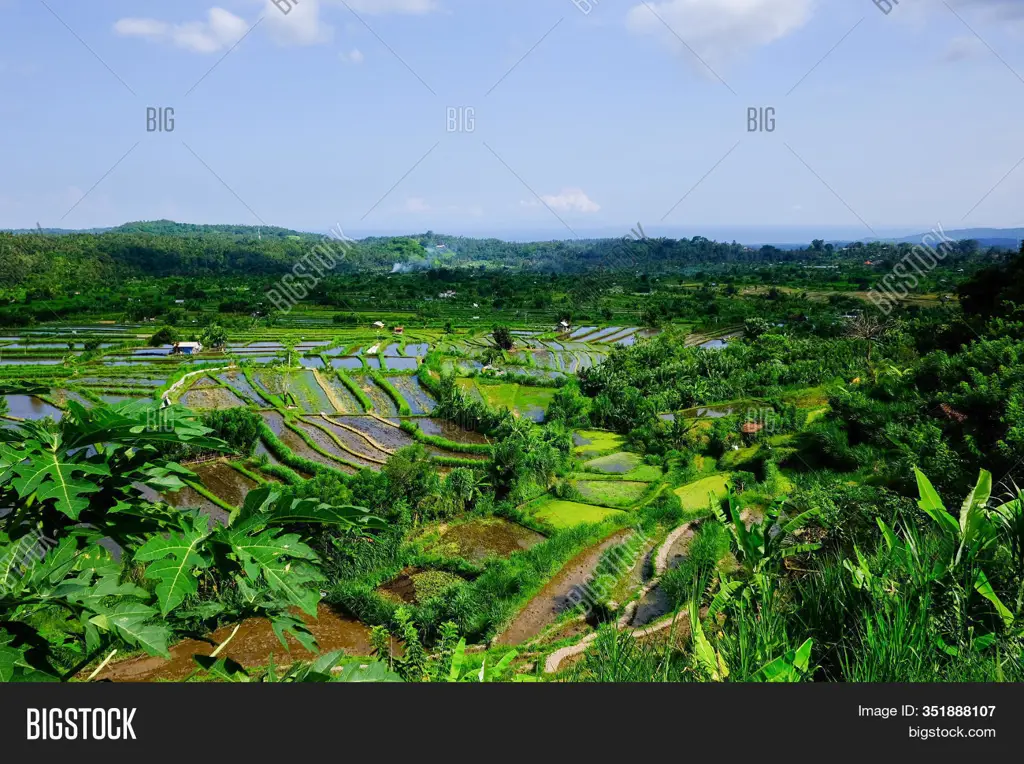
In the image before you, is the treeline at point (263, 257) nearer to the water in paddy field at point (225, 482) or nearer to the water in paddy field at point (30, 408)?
the water in paddy field at point (30, 408)

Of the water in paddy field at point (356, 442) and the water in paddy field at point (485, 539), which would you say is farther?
the water in paddy field at point (356, 442)

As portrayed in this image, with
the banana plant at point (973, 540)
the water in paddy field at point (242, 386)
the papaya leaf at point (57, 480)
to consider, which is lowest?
the banana plant at point (973, 540)

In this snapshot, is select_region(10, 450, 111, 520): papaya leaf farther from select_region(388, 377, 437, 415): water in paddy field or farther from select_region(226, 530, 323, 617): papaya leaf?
select_region(388, 377, 437, 415): water in paddy field

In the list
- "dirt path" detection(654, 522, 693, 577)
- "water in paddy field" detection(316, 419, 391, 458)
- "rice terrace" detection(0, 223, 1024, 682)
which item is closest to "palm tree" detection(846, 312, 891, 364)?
"rice terrace" detection(0, 223, 1024, 682)

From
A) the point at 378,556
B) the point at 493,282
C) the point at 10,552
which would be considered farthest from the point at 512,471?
the point at 493,282

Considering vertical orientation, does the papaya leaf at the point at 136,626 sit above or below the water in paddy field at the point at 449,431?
above

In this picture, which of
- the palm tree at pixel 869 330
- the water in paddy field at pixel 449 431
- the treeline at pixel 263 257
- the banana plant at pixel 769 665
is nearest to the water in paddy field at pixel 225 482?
the water in paddy field at pixel 449 431

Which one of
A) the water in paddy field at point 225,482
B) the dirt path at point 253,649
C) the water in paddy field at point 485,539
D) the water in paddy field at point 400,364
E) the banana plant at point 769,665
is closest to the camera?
the banana plant at point 769,665
